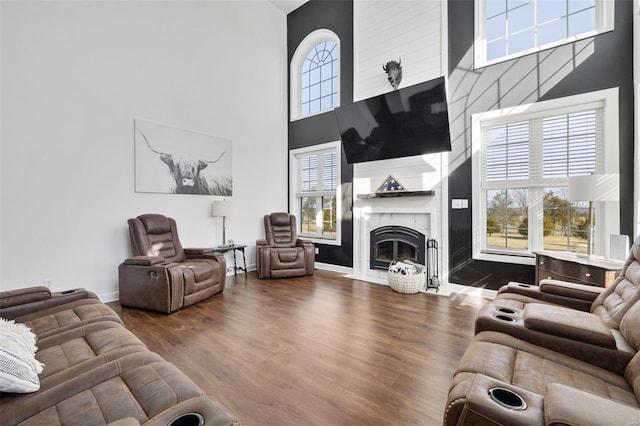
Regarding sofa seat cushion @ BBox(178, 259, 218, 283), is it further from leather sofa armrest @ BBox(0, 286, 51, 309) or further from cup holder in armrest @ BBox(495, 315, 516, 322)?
cup holder in armrest @ BBox(495, 315, 516, 322)

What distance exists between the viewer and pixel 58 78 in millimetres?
3279

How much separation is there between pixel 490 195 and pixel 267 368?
3.49 meters

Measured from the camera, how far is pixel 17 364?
1.07 m

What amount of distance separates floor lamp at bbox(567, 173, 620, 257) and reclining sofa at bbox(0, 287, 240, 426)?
3418mm

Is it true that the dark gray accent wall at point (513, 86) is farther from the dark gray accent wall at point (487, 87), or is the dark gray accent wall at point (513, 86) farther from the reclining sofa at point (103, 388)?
the reclining sofa at point (103, 388)

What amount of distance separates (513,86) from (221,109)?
4.39m

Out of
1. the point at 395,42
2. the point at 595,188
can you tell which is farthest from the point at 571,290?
the point at 395,42

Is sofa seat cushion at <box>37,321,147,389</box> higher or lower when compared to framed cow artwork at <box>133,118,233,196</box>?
lower

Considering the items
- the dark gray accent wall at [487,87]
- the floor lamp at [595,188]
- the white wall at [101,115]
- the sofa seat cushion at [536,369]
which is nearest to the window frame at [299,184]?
the dark gray accent wall at [487,87]

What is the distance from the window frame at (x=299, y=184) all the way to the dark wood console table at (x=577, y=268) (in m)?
2.99

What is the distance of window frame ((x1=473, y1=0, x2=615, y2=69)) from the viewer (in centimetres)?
298

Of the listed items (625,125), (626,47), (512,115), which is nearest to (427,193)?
(512,115)

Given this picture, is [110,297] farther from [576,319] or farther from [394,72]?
[394,72]

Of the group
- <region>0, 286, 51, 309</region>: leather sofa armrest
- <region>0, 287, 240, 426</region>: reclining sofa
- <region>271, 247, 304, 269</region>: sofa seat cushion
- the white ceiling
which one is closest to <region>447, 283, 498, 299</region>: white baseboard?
<region>271, 247, 304, 269</region>: sofa seat cushion
